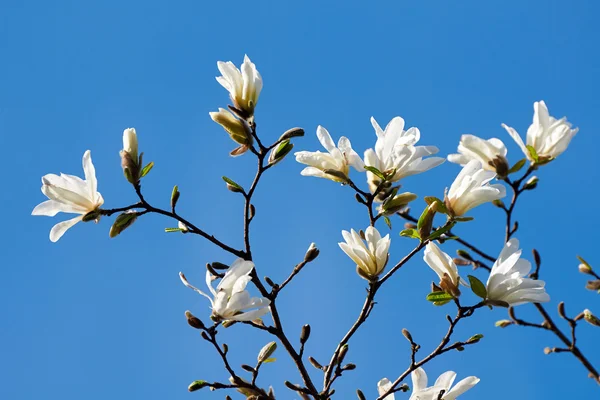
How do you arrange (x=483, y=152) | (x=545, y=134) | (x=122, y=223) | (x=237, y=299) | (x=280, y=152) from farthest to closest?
(x=545, y=134) → (x=483, y=152) → (x=280, y=152) → (x=122, y=223) → (x=237, y=299)

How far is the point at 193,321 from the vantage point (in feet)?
5.24

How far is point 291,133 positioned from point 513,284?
696 millimetres

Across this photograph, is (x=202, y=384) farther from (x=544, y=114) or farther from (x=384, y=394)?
→ (x=544, y=114)

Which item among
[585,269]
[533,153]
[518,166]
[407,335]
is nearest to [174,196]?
[407,335]

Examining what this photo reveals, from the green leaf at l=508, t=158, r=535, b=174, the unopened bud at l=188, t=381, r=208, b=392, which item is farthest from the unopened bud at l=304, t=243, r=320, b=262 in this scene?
the green leaf at l=508, t=158, r=535, b=174

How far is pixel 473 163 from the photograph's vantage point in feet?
5.65

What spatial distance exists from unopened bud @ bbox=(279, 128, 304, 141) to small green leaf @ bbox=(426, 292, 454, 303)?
551mm

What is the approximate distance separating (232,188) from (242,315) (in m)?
0.36

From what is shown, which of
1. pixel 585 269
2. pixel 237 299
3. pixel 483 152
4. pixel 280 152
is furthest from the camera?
pixel 585 269

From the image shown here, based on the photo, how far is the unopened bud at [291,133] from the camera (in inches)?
69.1

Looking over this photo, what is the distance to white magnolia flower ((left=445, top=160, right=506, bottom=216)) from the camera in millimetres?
1674

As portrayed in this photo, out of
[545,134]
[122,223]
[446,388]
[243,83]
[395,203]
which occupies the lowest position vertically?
[446,388]

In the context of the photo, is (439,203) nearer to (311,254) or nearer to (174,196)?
(311,254)

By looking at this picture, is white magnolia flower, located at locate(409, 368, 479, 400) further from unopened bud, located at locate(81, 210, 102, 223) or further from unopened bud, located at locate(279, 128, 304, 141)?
unopened bud, located at locate(81, 210, 102, 223)
